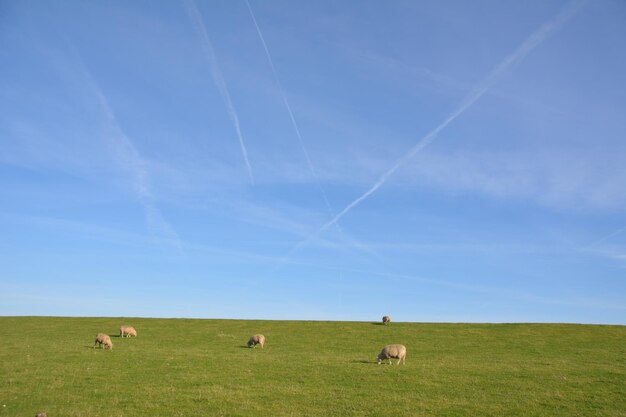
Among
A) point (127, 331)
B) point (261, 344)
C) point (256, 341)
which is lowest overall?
point (261, 344)

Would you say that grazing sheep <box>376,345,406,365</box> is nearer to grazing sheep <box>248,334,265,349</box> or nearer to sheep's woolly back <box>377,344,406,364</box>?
sheep's woolly back <box>377,344,406,364</box>

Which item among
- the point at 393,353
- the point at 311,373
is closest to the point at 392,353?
the point at 393,353

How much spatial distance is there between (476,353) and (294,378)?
1932 centimetres

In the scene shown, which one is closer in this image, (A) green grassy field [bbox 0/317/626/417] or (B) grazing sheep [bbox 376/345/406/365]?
(A) green grassy field [bbox 0/317/626/417]

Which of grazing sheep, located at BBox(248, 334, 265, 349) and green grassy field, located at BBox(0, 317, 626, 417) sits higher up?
grazing sheep, located at BBox(248, 334, 265, 349)

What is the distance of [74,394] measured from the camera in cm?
2386

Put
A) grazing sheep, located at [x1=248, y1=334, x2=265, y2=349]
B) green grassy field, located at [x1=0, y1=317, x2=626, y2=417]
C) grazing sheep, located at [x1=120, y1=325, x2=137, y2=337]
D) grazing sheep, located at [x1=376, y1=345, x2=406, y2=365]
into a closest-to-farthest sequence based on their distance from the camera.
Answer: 1. green grassy field, located at [x1=0, y1=317, x2=626, y2=417]
2. grazing sheep, located at [x1=376, y1=345, x2=406, y2=365]
3. grazing sheep, located at [x1=248, y1=334, x2=265, y2=349]
4. grazing sheep, located at [x1=120, y1=325, x2=137, y2=337]

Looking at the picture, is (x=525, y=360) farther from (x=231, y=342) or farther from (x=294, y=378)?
(x=231, y=342)

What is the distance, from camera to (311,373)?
96.6 ft

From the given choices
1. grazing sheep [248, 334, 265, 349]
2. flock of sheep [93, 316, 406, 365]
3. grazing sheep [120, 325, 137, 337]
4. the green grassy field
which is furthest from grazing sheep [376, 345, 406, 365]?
grazing sheep [120, 325, 137, 337]

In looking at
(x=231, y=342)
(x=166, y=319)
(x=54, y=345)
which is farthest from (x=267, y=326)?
(x=54, y=345)

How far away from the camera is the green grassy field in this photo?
2220 centimetres

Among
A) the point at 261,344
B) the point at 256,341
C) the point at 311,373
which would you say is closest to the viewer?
the point at 311,373

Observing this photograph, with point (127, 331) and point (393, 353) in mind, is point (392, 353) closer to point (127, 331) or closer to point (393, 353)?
point (393, 353)
